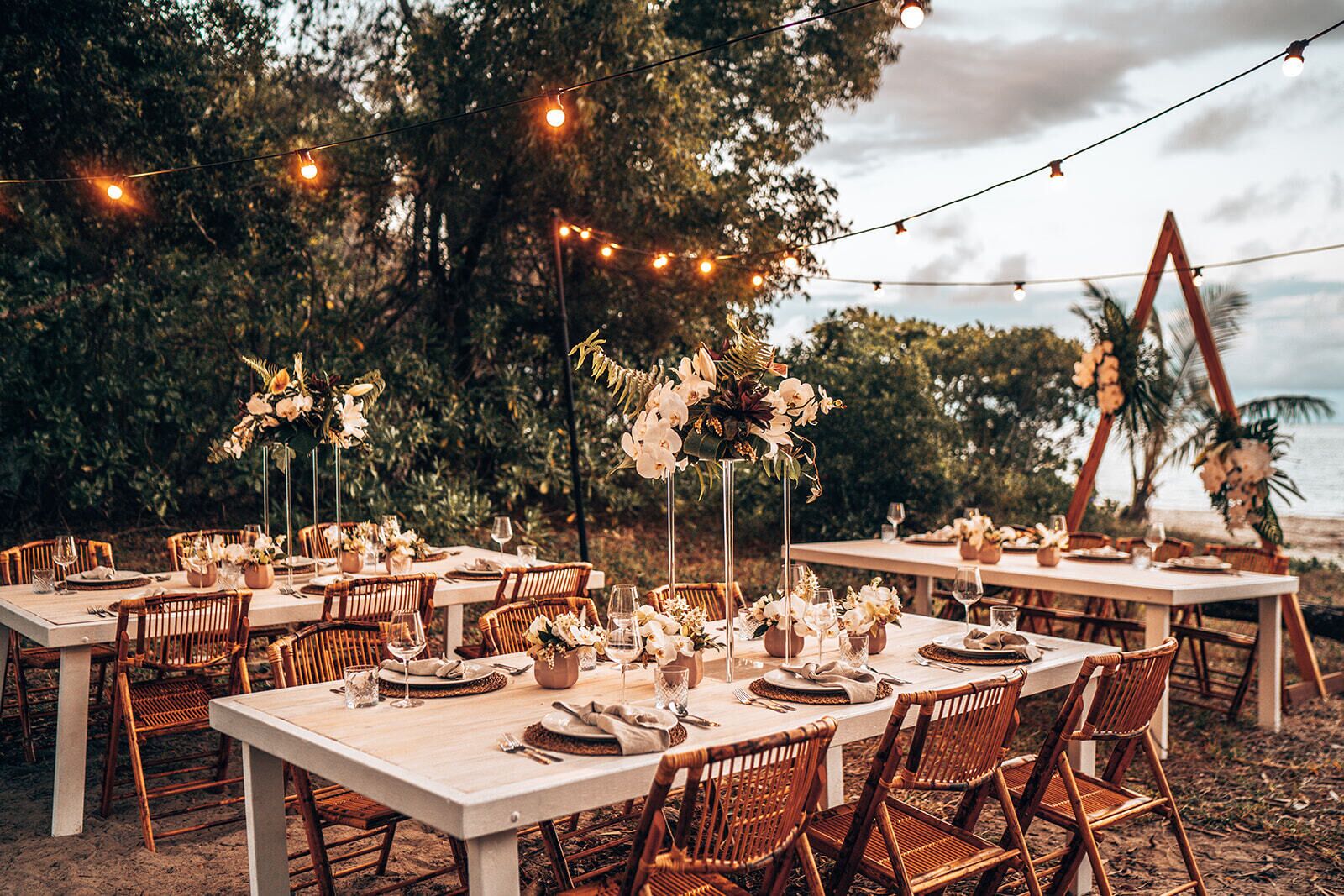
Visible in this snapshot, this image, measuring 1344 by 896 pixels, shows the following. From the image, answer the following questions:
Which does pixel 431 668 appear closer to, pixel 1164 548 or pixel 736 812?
pixel 736 812

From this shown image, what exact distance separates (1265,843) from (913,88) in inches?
383

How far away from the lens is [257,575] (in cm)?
500

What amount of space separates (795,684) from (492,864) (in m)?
1.14

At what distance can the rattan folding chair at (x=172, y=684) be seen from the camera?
13.4 ft

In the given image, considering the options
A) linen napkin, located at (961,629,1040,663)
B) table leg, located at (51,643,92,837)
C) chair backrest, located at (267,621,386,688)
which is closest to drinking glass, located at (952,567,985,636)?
linen napkin, located at (961,629,1040,663)

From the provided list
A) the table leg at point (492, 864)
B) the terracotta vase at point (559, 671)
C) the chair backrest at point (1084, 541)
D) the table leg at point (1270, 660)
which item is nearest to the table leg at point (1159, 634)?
the table leg at point (1270, 660)

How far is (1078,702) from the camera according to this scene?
3113 mm

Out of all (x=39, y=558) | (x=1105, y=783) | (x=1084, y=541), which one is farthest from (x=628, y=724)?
(x=1084, y=541)

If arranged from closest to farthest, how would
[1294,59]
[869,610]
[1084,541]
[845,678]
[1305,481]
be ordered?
[845,678], [869,610], [1294,59], [1084,541], [1305,481]

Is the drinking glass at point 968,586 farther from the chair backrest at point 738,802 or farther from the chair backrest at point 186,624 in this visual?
the chair backrest at point 186,624

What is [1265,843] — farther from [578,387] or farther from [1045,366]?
[1045,366]

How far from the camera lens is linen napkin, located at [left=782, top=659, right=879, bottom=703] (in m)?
2.97

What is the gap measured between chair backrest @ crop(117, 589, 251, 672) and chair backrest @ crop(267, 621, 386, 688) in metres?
0.68

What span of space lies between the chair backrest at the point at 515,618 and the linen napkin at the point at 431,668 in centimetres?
67
